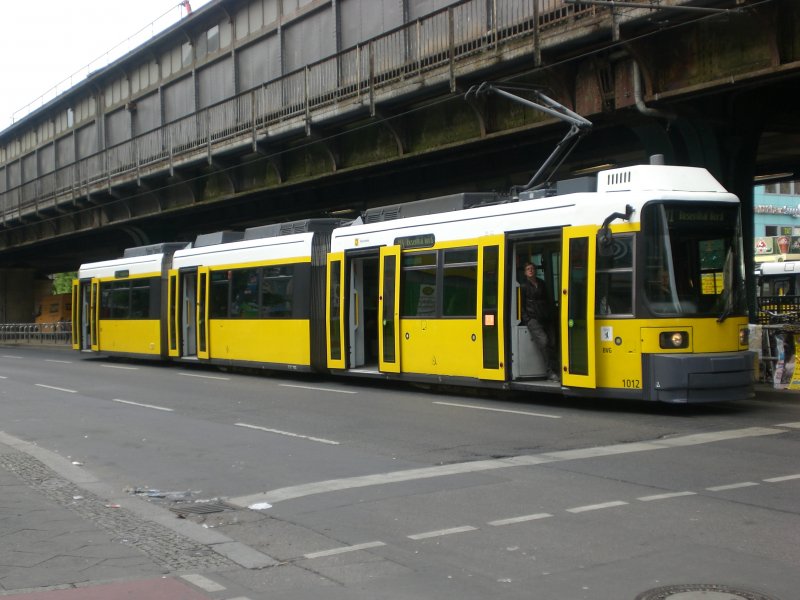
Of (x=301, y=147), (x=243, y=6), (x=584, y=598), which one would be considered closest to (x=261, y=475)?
(x=584, y=598)

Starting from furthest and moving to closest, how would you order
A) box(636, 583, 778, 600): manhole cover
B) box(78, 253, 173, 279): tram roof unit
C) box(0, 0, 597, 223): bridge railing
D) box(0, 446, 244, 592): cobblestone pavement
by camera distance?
1. box(78, 253, 173, 279): tram roof unit
2. box(0, 0, 597, 223): bridge railing
3. box(0, 446, 244, 592): cobblestone pavement
4. box(636, 583, 778, 600): manhole cover

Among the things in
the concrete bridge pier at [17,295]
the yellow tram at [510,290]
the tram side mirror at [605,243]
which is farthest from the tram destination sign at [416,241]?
the concrete bridge pier at [17,295]

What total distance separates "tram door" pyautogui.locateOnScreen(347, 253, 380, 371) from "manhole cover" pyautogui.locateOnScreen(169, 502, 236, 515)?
10.00 meters

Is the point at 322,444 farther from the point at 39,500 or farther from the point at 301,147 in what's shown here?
the point at 301,147

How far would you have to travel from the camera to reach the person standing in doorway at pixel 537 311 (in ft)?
47.0

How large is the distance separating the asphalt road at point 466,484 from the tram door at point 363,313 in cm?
210

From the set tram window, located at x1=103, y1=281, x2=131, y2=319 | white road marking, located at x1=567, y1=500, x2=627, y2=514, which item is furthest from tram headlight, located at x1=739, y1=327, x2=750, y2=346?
tram window, located at x1=103, y1=281, x2=131, y2=319

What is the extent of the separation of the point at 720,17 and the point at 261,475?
1033cm

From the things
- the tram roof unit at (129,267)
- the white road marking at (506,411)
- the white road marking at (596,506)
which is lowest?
the white road marking at (596,506)

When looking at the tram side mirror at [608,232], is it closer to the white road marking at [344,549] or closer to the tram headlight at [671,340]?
the tram headlight at [671,340]

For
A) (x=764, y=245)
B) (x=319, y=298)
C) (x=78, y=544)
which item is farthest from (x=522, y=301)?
(x=764, y=245)

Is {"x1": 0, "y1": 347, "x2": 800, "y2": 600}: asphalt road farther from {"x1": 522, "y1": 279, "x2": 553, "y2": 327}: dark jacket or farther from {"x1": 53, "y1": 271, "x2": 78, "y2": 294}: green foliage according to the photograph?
{"x1": 53, "y1": 271, "x2": 78, "y2": 294}: green foliage

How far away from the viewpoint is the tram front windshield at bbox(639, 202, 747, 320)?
40.7 feet

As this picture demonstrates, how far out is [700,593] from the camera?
16.8 ft
